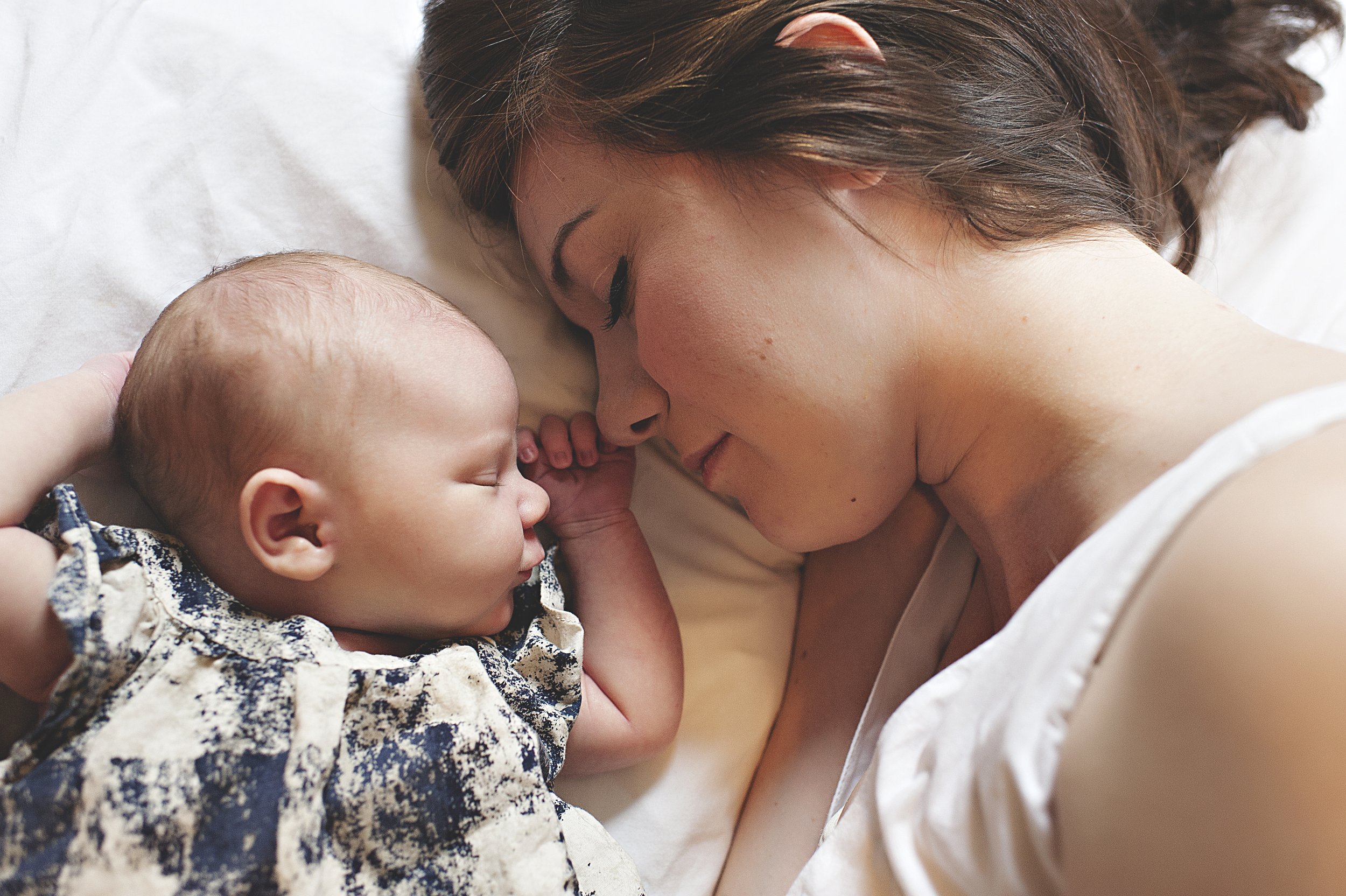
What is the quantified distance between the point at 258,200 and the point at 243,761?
0.70 m

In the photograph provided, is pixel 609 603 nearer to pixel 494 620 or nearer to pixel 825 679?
pixel 494 620

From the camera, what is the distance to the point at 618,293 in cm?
103

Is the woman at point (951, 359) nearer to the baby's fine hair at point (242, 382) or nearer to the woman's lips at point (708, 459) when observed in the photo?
the woman's lips at point (708, 459)

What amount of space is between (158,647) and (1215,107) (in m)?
1.57

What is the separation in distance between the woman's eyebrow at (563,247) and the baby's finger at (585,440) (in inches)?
8.2

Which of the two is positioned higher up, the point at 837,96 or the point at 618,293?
the point at 837,96

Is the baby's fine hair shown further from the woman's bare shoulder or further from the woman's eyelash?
the woman's bare shoulder

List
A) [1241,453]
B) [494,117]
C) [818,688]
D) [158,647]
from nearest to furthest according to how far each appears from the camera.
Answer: [1241,453] → [158,647] → [494,117] → [818,688]

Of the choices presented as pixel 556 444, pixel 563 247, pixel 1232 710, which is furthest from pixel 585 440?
pixel 1232 710

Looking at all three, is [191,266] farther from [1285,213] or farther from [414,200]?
[1285,213]

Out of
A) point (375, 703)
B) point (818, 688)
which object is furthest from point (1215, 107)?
point (375, 703)

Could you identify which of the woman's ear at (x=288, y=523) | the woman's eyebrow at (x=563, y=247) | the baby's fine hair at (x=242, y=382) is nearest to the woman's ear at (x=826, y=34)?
the woman's eyebrow at (x=563, y=247)

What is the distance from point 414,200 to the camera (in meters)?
1.19

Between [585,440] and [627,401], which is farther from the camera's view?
[585,440]
